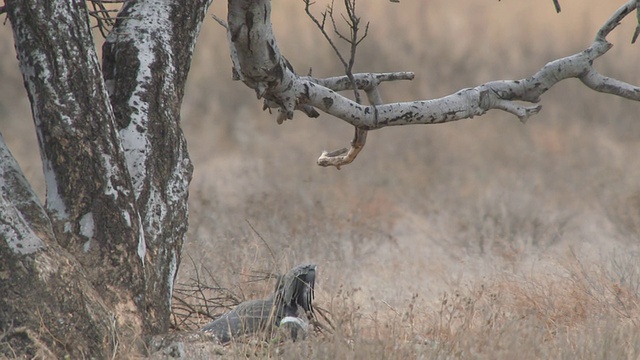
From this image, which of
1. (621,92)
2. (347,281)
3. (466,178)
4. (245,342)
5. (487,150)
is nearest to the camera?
(245,342)

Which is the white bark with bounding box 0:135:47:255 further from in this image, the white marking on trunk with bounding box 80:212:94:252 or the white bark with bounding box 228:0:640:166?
the white bark with bounding box 228:0:640:166

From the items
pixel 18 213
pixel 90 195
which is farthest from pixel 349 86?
pixel 18 213

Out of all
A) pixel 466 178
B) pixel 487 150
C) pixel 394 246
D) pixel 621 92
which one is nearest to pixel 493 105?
pixel 621 92

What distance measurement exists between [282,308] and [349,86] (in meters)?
1.39

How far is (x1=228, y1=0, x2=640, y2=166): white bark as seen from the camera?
4.26m

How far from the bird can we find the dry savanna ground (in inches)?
34.3

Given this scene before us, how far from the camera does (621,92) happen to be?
4949 millimetres

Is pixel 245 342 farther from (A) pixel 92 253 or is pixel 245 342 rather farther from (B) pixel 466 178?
(B) pixel 466 178

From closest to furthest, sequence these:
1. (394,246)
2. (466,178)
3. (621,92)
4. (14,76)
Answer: (621,92) < (394,246) < (466,178) < (14,76)

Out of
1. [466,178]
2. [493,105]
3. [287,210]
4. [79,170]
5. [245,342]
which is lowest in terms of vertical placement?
[245,342]

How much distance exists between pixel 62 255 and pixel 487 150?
11271mm

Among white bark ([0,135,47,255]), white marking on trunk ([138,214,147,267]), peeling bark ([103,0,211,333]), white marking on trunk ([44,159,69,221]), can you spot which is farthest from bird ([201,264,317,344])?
white bark ([0,135,47,255])

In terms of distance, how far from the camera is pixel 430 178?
1362 centimetres

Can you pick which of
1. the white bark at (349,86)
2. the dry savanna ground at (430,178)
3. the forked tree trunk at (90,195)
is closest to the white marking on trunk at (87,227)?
the forked tree trunk at (90,195)
